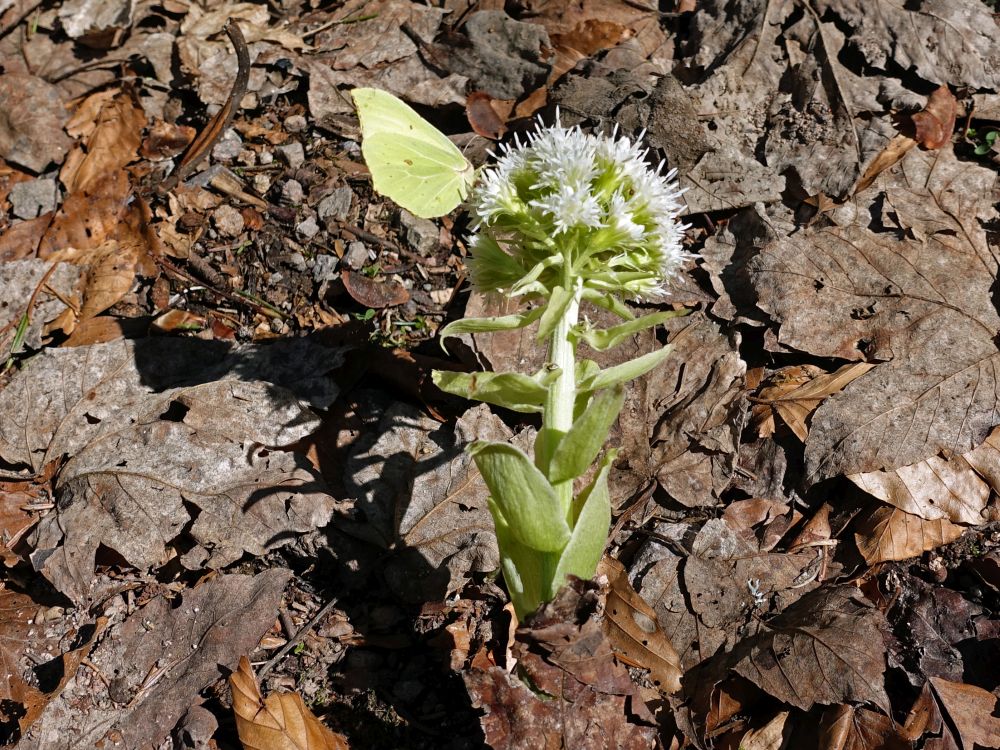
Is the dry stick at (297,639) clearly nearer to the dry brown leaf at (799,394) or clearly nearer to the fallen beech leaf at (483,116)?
the dry brown leaf at (799,394)

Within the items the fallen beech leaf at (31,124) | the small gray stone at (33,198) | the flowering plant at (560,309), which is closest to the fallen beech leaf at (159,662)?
the flowering plant at (560,309)

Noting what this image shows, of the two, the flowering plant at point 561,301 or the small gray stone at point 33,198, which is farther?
the small gray stone at point 33,198

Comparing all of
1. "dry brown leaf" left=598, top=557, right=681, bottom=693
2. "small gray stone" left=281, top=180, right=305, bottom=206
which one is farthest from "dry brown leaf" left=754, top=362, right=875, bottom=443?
"small gray stone" left=281, top=180, right=305, bottom=206

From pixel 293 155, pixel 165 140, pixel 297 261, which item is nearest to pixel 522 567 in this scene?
pixel 297 261

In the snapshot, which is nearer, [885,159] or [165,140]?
[885,159]

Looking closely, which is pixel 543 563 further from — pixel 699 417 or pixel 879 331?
pixel 879 331

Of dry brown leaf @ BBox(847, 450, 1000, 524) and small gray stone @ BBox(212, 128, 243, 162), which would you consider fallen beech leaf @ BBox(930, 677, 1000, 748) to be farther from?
small gray stone @ BBox(212, 128, 243, 162)

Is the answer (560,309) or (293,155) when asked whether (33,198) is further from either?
(560,309)
